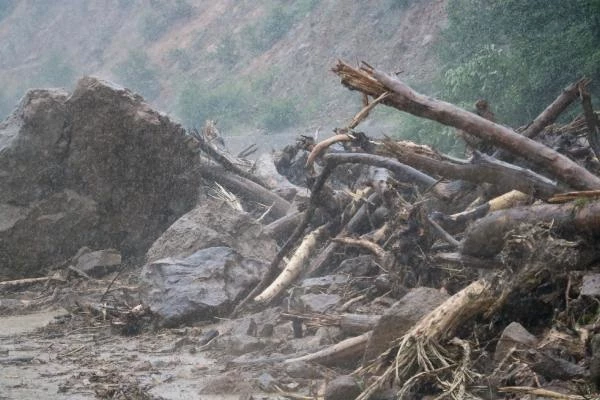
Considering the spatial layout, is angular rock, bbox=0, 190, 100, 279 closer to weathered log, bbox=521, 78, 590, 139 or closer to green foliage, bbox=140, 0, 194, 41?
weathered log, bbox=521, 78, 590, 139

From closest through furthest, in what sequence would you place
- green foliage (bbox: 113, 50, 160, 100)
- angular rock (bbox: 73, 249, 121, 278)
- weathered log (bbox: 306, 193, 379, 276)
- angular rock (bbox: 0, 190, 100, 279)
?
weathered log (bbox: 306, 193, 379, 276) < angular rock (bbox: 73, 249, 121, 278) < angular rock (bbox: 0, 190, 100, 279) < green foliage (bbox: 113, 50, 160, 100)

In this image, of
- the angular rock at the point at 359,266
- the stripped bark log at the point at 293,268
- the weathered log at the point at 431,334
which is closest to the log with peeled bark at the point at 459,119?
the weathered log at the point at 431,334

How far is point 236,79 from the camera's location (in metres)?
35.2

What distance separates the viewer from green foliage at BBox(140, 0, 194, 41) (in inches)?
1738

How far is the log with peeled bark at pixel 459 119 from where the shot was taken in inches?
150

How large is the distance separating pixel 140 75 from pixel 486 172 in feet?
122

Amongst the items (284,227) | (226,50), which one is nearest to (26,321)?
(284,227)

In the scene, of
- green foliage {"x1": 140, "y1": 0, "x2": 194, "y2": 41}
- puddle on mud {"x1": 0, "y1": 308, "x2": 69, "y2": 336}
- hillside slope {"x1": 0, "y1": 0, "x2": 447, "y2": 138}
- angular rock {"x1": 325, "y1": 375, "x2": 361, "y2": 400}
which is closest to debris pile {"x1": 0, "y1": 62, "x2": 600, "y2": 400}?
angular rock {"x1": 325, "y1": 375, "x2": 361, "y2": 400}

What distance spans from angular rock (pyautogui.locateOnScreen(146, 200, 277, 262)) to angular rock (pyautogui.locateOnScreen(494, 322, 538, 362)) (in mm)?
4068

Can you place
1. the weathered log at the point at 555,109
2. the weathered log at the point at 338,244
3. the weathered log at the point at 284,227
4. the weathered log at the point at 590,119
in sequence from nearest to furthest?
the weathered log at the point at 590,119 < the weathered log at the point at 555,109 < the weathered log at the point at 338,244 < the weathered log at the point at 284,227

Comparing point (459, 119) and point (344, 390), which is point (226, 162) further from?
A: point (344, 390)

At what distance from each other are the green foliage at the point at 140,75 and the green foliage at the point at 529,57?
2503cm

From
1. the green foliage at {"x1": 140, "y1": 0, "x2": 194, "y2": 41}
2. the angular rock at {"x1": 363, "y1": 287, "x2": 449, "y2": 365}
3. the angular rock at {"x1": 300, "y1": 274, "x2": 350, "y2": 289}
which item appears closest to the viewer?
the angular rock at {"x1": 363, "y1": 287, "x2": 449, "y2": 365}

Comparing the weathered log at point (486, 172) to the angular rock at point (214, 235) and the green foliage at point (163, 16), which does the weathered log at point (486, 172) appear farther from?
the green foliage at point (163, 16)
